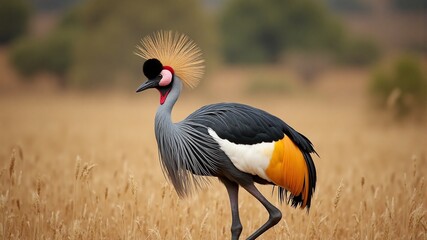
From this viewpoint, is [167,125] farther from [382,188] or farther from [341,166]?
[341,166]

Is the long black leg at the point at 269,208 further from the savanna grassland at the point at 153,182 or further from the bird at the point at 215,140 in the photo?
the savanna grassland at the point at 153,182

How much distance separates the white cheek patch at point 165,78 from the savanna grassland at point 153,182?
94 centimetres

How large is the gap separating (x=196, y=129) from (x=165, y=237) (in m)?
1.43

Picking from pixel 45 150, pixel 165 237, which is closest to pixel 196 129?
pixel 165 237

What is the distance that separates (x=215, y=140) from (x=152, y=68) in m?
0.84

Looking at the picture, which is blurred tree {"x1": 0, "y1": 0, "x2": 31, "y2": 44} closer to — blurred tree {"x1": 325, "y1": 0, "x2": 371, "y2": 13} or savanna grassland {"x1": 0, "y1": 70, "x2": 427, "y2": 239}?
savanna grassland {"x1": 0, "y1": 70, "x2": 427, "y2": 239}

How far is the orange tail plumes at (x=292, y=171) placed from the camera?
18.2 ft

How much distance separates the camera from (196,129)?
5.53 metres

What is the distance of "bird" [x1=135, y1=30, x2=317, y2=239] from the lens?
17.8 feet

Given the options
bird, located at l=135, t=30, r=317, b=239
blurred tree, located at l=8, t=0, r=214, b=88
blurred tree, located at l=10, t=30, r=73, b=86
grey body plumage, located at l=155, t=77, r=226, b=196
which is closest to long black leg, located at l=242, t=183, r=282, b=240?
bird, located at l=135, t=30, r=317, b=239

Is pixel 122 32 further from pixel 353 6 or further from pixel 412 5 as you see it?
pixel 353 6

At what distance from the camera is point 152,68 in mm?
5496

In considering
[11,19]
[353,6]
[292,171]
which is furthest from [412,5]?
[292,171]

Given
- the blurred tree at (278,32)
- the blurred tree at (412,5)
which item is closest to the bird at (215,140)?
the blurred tree at (278,32)
